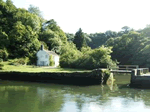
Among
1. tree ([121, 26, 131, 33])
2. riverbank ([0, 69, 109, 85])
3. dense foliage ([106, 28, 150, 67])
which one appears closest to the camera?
riverbank ([0, 69, 109, 85])

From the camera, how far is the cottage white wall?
65875 mm

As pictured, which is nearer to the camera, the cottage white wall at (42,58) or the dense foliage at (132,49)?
the dense foliage at (132,49)

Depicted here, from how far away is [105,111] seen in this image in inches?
589

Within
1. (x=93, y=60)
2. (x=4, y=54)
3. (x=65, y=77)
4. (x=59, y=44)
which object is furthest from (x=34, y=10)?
(x=65, y=77)

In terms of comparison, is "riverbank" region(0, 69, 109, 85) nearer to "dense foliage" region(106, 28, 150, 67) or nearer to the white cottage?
"dense foliage" region(106, 28, 150, 67)

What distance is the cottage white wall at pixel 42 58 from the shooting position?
6588cm

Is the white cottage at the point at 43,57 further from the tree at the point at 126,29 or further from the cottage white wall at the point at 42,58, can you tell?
the tree at the point at 126,29

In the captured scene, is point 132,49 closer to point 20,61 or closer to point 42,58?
point 42,58

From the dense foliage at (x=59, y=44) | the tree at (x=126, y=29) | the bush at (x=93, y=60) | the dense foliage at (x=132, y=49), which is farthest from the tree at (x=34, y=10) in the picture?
the bush at (x=93, y=60)

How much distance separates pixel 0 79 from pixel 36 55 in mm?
32989

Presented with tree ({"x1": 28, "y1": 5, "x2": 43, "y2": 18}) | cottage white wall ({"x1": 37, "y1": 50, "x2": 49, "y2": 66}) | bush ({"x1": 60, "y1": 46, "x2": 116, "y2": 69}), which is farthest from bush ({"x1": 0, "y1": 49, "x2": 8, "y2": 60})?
tree ({"x1": 28, "y1": 5, "x2": 43, "y2": 18})

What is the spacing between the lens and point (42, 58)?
219ft

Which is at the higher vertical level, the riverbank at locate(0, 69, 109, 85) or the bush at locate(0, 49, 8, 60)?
the bush at locate(0, 49, 8, 60)

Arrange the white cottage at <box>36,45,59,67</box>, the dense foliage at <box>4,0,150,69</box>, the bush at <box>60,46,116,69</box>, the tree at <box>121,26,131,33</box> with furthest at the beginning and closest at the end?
the tree at <box>121,26,131,33</box>
the white cottage at <box>36,45,59,67</box>
the dense foliage at <box>4,0,150,69</box>
the bush at <box>60,46,116,69</box>
